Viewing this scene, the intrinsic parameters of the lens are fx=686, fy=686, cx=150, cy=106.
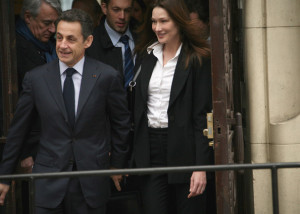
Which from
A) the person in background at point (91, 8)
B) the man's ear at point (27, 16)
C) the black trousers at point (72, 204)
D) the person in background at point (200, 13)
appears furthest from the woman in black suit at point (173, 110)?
the person in background at point (91, 8)

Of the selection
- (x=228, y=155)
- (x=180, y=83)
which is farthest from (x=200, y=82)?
(x=228, y=155)

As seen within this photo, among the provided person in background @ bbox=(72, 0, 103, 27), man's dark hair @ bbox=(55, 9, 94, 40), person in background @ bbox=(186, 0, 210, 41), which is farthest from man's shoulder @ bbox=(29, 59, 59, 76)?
person in background @ bbox=(72, 0, 103, 27)

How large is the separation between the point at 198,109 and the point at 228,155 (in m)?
0.39

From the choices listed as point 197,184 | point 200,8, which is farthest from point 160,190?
point 200,8

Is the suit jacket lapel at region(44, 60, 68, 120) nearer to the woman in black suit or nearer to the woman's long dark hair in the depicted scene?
the woman in black suit

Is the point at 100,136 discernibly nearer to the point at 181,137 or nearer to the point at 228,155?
the point at 181,137

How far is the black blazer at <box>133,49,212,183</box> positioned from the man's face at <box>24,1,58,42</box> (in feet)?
3.19

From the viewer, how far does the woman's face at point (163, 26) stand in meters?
4.74

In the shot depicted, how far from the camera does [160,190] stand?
15.6ft

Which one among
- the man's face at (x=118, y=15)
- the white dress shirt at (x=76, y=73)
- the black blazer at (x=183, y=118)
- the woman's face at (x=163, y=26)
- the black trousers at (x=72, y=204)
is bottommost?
the black trousers at (x=72, y=204)

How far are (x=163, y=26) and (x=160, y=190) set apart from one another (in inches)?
44.7

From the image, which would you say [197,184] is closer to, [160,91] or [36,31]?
[160,91]

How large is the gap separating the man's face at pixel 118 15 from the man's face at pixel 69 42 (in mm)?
833

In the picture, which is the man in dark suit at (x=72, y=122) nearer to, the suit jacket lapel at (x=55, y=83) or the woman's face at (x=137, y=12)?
the suit jacket lapel at (x=55, y=83)
